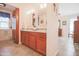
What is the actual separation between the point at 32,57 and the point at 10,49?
0.39 m

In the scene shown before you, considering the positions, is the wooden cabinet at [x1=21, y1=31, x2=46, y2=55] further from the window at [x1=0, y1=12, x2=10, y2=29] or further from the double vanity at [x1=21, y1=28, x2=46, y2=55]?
the window at [x1=0, y1=12, x2=10, y2=29]

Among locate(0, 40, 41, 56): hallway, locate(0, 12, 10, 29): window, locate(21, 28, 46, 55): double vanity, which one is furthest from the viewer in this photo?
locate(21, 28, 46, 55): double vanity

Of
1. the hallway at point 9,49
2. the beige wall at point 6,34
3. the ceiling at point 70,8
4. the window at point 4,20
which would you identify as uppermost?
the ceiling at point 70,8

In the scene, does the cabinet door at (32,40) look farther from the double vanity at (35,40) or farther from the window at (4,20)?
the window at (4,20)

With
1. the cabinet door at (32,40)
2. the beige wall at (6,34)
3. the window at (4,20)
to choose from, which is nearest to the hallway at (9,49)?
the beige wall at (6,34)

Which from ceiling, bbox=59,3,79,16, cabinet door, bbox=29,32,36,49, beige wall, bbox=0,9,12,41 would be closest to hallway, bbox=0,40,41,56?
beige wall, bbox=0,9,12,41

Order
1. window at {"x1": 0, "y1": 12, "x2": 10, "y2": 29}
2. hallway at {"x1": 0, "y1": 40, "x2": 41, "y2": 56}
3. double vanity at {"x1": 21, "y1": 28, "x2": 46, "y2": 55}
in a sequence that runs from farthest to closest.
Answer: double vanity at {"x1": 21, "y1": 28, "x2": 46, "y2": 55}, hallway at {"x1": 0, "y1": 40, "x2": 41, "y2": 56}, window at {"x1": 0, "y1": 12, "x2": 10, "y2": 29}

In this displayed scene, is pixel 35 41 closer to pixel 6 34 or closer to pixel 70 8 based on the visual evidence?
→ pixel 6 34

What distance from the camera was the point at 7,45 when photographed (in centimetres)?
204

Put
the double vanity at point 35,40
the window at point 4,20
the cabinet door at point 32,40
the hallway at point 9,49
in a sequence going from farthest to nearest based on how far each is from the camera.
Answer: the cabinet door at point 32,40 → the double vanity at point 35,40 → the hallway at point 9,49 → the window at point 4,20

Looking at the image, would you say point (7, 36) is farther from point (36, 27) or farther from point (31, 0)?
point (36, 27)

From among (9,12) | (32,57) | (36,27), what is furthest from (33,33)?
(9,12)

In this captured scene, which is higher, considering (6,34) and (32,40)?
(6,34)

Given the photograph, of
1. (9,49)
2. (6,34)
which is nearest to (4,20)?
(6,34)
